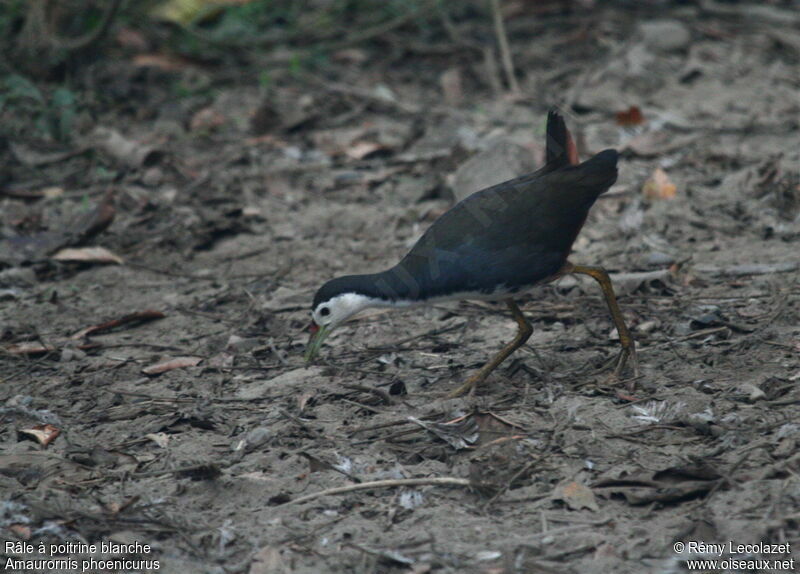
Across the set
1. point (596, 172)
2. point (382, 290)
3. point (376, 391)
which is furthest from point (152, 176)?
point (596, 172)

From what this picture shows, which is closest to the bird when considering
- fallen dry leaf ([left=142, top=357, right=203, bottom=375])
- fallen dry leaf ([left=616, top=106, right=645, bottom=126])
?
fallen dry leaf ([left=142, top=357, right=203, bottom=375])

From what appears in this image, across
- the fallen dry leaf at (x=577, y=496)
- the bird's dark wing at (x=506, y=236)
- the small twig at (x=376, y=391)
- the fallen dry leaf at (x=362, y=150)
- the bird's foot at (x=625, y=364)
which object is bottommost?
the fallen dry leaf at (x=362, y=150)

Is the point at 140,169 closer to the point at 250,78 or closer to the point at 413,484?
the point at 250,78

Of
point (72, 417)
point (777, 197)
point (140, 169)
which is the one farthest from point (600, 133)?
point (72, 417)

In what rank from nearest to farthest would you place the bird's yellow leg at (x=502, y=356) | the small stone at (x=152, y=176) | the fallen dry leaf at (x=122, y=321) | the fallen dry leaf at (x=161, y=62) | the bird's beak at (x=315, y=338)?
1. the bird's yellow leg at (x=502, y=356)
2. the bird's beak at (x=315, y=338)
3. the fallen dry leaf at (x=122, y=321)
4. the small stone at (x=152, y=176)
5. the fallen dry leaf at (x=161, y=62)

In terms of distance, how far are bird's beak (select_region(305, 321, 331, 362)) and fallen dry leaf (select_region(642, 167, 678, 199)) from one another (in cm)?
272

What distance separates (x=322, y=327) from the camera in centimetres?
Answer: 482

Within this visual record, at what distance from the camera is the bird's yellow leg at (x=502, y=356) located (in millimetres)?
4652

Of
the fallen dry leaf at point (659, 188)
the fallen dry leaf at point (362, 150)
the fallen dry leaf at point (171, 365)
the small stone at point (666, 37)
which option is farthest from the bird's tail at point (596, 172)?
the small stone at point (666, 37)

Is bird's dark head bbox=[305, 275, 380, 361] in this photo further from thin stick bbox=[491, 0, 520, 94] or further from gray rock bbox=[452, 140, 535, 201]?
thin stick bbox=[491, 0, 520, 94]

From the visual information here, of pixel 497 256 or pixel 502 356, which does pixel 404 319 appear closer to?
pixel 502 356

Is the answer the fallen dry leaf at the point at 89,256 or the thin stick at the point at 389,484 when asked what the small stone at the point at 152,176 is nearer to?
the fallen dry leaf at the point at 89,256

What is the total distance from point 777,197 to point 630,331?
174 centimetres

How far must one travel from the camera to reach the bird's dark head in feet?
15.3
